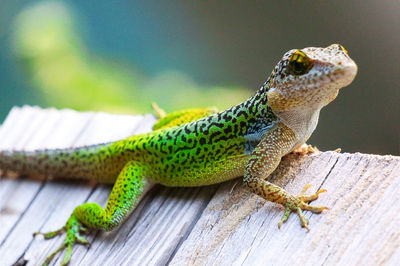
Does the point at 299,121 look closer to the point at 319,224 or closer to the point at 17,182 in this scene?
the point at 319,224

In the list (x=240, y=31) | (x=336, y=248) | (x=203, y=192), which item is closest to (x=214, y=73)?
(x=240, y=31)

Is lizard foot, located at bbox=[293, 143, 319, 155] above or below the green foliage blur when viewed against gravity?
above

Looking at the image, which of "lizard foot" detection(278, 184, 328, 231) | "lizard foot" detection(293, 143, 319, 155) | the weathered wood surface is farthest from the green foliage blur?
"lizard foot" detection(278, 184, 328, 231)

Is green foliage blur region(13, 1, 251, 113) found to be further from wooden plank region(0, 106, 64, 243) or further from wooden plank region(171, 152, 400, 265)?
wooden plank region(171, 152, 400, 265)

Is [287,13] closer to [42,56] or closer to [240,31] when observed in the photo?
[240,31]

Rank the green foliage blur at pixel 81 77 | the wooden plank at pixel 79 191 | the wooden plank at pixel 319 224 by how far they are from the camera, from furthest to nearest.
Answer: the green foliage blur at pixel 81 77, the wooden plank at pixel 79 191, the wooden plank at pixel 319 224

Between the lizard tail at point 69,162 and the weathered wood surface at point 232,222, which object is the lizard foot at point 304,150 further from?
the lizard tail at point 69,162

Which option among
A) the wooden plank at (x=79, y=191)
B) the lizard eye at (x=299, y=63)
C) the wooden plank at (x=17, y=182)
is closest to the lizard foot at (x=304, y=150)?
the lizard eye at (x=299, y=63)
